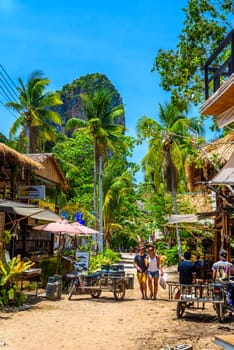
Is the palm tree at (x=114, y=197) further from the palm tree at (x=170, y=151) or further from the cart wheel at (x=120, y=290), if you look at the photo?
the cart wheel at (x=120, y=290)

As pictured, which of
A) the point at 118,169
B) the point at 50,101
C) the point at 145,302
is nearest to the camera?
the point at 145,302

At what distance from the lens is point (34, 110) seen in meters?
32.9

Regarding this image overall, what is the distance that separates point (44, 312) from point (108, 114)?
814 inches

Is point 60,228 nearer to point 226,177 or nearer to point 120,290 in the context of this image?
point 120,290

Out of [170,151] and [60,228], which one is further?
[170,151]

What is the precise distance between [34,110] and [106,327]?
26.0 m

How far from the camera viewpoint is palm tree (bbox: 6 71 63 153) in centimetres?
3275

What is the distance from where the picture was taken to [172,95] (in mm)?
11523

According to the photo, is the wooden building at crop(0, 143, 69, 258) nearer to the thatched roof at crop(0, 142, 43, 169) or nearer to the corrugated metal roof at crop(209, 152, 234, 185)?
the thatched roof at crop(0, 142, 43, 169)

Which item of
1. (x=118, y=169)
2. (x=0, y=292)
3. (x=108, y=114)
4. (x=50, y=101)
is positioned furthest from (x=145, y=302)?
(x=118, y=169)

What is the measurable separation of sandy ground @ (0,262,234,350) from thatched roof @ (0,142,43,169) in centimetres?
688

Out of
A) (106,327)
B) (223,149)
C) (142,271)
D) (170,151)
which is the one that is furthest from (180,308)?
(170,151)

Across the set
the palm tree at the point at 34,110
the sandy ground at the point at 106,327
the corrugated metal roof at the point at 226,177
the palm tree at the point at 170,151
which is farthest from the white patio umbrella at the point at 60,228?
the palm tree at the point at 34,110

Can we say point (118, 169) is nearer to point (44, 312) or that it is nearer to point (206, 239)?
point (206, 239)
